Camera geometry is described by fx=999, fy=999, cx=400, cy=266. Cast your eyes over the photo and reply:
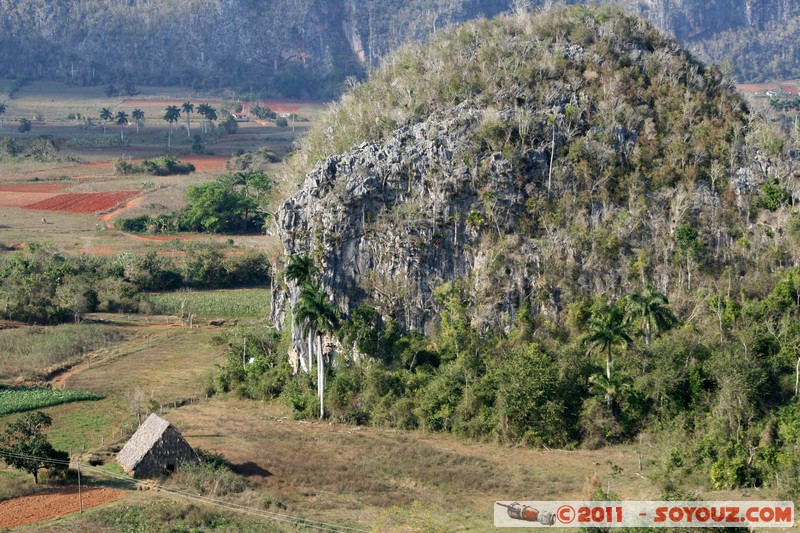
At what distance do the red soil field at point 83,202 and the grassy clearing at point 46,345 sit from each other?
146ft

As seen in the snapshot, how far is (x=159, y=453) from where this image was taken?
127ft

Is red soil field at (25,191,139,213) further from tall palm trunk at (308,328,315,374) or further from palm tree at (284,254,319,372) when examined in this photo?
palm tree at (284,254,319,372)

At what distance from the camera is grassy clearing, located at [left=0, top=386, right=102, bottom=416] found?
158 ft

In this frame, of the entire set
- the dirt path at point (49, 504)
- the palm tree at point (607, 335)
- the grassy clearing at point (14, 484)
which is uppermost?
the palm tree at point (607, 335)

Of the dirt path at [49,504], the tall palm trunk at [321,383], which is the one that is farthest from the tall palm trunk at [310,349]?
the dirt path at [49,504]

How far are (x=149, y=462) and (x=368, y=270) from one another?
14.9 metres

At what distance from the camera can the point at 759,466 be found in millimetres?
37219

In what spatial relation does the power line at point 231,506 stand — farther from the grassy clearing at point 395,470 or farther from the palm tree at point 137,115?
the palm tree at point 137,115

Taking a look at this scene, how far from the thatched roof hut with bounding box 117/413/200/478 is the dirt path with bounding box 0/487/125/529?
1513 mm

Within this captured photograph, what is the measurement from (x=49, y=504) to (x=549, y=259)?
2479 centimetres

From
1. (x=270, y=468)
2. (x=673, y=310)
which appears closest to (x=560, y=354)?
(x=673, y=310)

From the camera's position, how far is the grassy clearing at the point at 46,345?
5503cm

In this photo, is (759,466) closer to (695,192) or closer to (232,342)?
(695,192)

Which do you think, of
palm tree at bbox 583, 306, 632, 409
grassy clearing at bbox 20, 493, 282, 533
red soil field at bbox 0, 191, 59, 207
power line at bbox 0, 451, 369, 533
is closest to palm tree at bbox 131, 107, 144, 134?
red soil field at bbox 0, 191, 59, 207
